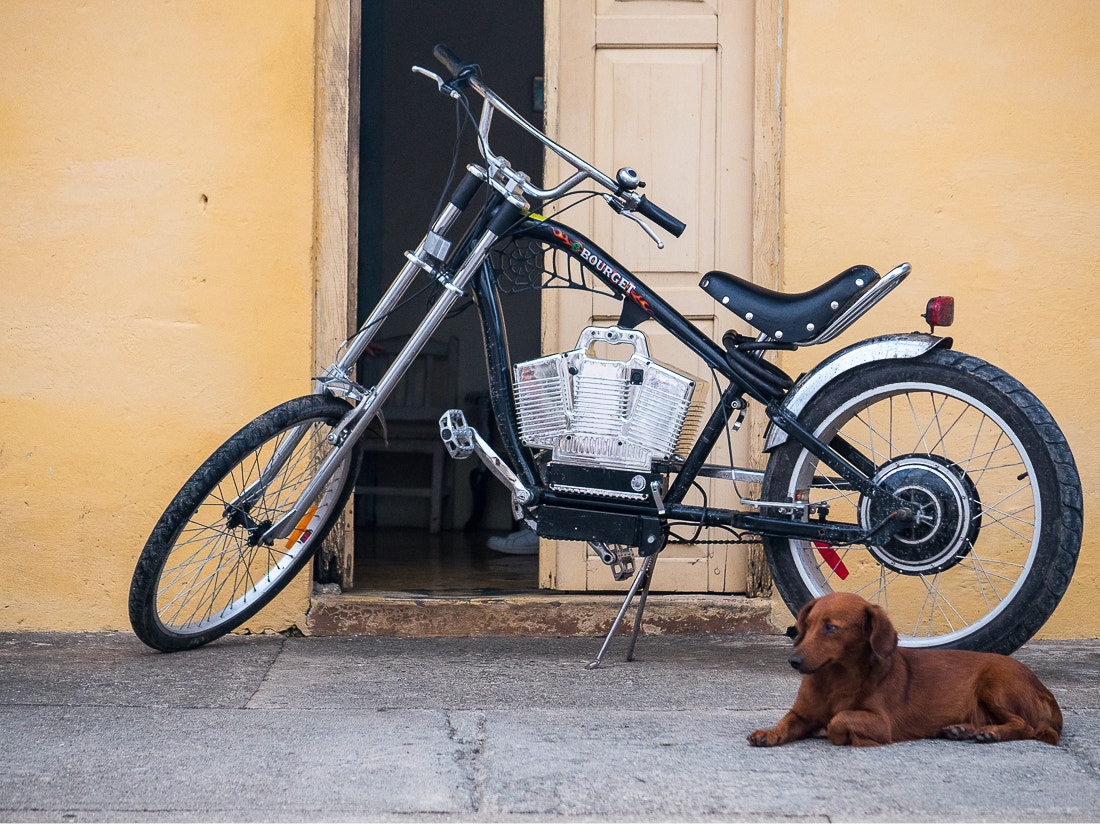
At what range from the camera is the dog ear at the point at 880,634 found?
85.1 inches

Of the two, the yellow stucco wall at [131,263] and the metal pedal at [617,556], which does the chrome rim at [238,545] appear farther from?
the metal pedal at [617,556]

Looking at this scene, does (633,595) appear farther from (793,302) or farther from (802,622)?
(793,302)

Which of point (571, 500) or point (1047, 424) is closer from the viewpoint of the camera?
point (1047, 424)

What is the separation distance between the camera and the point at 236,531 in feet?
11.0

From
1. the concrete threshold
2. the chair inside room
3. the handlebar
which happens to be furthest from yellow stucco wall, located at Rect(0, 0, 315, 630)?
the chair inside room

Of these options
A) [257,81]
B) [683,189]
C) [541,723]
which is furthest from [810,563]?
[257,81]

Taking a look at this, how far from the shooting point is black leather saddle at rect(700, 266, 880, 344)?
2670mm

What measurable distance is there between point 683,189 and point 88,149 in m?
1.95

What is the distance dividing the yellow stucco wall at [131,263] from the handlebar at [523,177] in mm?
794

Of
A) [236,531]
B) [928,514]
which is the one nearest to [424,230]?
[236,531]

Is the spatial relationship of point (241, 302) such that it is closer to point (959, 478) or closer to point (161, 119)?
point (161, 119)

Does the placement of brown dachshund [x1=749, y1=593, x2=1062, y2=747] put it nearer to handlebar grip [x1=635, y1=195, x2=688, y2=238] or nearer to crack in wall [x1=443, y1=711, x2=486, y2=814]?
crack in wall [x1=443, y1=711, x2=486, y2=814]

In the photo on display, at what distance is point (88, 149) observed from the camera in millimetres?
3451

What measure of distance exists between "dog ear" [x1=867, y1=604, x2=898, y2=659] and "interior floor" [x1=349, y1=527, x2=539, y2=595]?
67.4 inches
